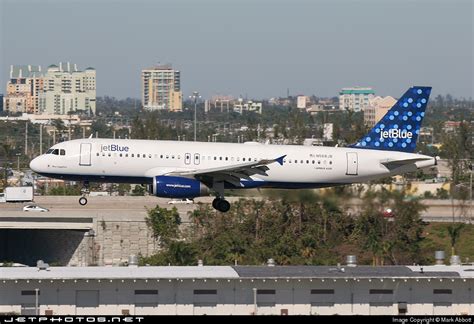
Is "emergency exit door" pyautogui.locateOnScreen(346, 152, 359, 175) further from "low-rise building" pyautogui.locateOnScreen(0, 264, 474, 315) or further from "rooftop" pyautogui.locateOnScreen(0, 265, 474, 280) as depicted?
"low-rise building" pyautogui.locateOnScreen(0, 264, 474, 315)

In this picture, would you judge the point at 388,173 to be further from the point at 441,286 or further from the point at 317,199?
the point at 441,286

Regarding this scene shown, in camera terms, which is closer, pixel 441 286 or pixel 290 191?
pixel 441 286

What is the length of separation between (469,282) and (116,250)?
144 feet

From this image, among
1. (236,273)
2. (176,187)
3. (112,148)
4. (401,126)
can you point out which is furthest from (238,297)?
(401,126)

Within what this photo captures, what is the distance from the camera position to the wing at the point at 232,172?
7169 cm

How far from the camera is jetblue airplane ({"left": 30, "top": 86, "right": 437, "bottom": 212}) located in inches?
2832

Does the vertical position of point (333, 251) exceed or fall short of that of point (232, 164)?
it falls short

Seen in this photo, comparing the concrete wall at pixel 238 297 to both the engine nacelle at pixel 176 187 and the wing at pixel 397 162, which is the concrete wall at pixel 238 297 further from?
the wing at pixel 397 162

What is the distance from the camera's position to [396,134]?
78250 mm

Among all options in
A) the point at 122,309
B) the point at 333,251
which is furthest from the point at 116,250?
the point at 122,309

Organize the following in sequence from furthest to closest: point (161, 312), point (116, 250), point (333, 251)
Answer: point (116, 250)
point (333, 251)
point (161, 312)

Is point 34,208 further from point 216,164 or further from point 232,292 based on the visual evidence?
point 232,292

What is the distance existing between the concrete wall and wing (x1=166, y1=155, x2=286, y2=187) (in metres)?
16.1

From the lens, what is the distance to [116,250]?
95500 millimetres
